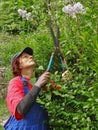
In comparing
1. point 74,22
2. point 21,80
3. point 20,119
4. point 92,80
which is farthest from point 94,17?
point 20,119

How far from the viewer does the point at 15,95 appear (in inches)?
154

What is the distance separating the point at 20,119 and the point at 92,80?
77 centimetres

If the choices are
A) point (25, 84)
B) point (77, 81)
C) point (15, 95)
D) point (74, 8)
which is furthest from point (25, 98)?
point (74, 8)

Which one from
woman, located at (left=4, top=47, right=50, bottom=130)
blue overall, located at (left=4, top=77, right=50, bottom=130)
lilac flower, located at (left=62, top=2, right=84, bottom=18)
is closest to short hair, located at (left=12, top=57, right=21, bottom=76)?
woman, located at (left=4, top=47, right=50, bottom=130)

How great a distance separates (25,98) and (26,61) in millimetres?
584

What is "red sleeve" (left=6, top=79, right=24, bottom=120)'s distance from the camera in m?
3.85

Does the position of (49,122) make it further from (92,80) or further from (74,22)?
(74,22)

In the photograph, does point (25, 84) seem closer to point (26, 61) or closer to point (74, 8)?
point (26, 61)

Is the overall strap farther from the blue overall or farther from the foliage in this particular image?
the foliage

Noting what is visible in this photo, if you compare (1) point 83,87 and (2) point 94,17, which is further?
(2) point 94,17

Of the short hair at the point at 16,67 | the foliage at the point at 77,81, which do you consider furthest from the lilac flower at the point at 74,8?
the short hair at the point at 16,67

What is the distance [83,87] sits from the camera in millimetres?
3807

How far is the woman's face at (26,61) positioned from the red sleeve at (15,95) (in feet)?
0.75

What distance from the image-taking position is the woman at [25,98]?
12.5 ft
